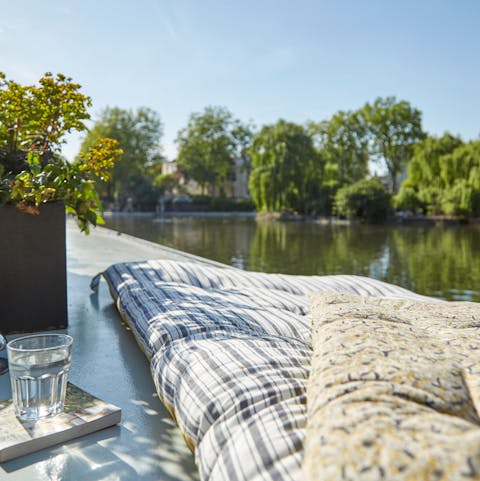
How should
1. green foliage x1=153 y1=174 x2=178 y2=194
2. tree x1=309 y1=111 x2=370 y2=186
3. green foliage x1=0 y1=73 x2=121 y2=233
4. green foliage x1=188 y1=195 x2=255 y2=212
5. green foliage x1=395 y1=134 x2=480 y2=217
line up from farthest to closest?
green foliage x1=153 y1=174 x2=178 y2=194, green foliage x1=188 y1=195 x2=255 y2=212, tree x1=309 y1=111 x2=370 y2=186, green foliage x1=395 y1=134 x2=480 y2=217, green foliage x1=0 y1=73 x2=121 y2=233

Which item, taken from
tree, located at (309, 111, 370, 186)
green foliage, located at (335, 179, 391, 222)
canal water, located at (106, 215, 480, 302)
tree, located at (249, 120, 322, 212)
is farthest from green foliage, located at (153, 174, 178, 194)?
canal water, located at (106, 215, 480, 302)

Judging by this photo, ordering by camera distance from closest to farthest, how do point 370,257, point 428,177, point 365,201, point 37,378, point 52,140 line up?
point 37,378 → point 52,140 → point 370,257 → point 365,201 → point 428,177

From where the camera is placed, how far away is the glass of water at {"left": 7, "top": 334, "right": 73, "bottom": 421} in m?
1.00

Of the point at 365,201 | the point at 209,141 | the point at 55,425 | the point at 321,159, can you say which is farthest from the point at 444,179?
the point at 55,425

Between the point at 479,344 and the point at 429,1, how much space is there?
17065 millimetres

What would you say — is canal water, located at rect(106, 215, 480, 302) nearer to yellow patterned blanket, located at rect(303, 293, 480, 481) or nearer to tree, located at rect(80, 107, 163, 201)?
yellow patterned blanket, located at rect(303, 293, 480, 481)

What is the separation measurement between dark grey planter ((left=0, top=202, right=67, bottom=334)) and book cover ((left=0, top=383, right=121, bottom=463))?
60cm

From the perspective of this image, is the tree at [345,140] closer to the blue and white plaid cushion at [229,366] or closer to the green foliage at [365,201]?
the green foliage at [365,201]

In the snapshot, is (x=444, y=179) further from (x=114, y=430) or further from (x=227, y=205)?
(x=114, y=430)

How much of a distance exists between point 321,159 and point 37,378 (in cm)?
3121

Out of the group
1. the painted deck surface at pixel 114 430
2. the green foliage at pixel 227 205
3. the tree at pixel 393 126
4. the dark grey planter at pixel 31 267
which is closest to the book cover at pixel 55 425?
the painted deck surface at pixel 114 430

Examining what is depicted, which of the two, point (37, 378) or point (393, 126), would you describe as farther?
point (393, 126)

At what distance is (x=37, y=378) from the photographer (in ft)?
3.28

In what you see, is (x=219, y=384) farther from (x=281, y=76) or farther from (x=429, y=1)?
(x=281, y=76)
